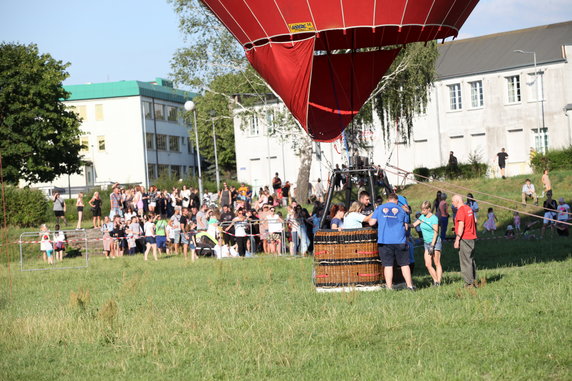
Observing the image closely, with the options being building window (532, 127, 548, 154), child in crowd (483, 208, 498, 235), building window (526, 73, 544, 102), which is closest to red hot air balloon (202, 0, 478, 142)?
child in crowd (483, 208, 498, 235)

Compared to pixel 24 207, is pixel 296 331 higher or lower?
lower

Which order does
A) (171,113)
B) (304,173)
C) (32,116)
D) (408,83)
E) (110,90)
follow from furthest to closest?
(171,113)
(110,90)
(32,116)
(304,173)
(408,83)

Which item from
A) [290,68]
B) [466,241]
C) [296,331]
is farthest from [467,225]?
[296,331]

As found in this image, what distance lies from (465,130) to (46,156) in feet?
83.5

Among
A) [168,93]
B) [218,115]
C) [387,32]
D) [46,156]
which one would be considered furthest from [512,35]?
[387,32]

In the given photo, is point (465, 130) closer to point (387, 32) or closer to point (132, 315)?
point (387, 32)

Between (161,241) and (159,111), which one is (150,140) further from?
(161,241)

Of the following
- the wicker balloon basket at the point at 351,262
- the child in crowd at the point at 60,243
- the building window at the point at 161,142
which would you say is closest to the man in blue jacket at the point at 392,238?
the wicker balloon basket at the point at 351,262

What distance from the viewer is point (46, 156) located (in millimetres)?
50969

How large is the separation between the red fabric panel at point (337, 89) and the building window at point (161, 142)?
67.9 metres

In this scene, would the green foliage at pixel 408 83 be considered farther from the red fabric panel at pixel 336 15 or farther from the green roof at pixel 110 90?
the green roof at pixel 110 90

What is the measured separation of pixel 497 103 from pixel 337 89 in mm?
40167

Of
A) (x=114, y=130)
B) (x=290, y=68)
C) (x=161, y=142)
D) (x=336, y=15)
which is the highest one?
(x=114, y=130)

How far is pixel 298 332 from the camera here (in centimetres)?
1115
